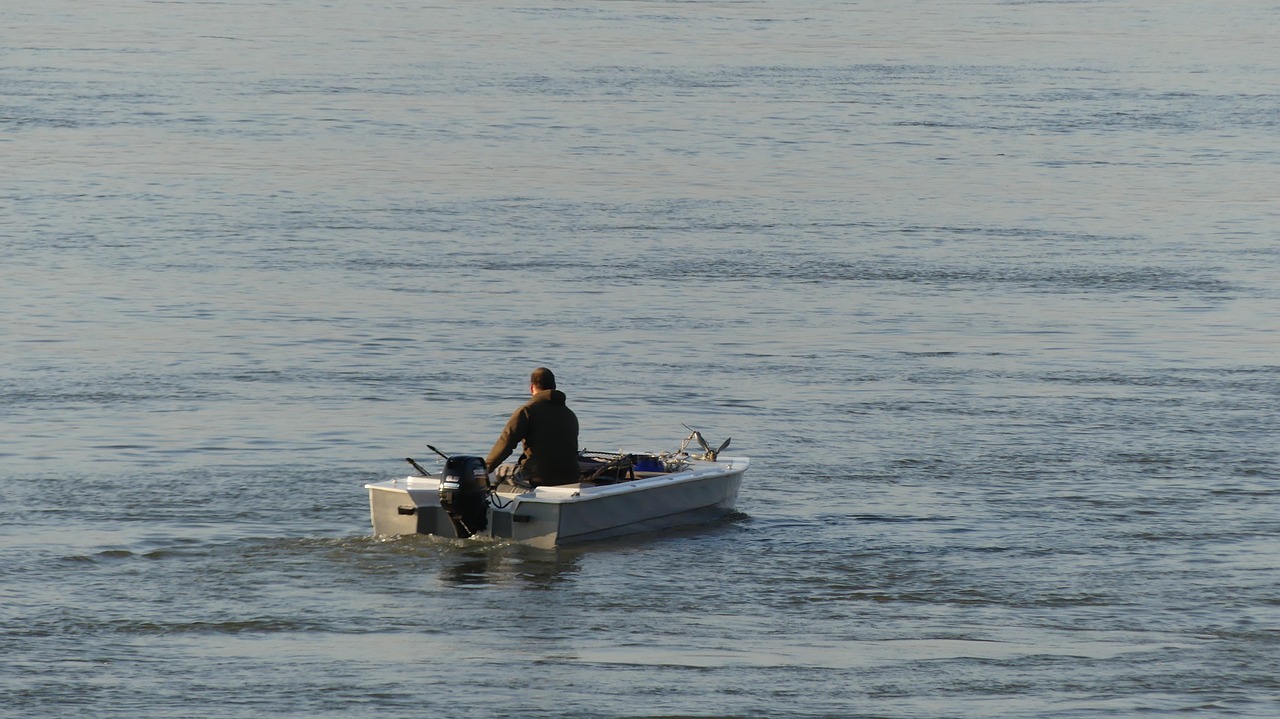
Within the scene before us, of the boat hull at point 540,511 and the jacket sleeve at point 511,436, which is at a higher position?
the jacket sleeve at point 511,436

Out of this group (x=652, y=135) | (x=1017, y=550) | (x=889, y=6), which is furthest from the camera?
(x=889, y=6)

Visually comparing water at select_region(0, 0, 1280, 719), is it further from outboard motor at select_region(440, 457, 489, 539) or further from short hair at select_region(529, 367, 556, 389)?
short hair at select_region(529, 367, 556, 389)

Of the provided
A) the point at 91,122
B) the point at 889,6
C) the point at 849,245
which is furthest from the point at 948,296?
the point at 889,6

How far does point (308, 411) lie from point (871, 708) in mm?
9865

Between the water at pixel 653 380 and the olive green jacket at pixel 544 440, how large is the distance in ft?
2.39

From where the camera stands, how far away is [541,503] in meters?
15.0

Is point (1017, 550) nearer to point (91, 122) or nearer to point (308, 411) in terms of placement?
point (308, 411)

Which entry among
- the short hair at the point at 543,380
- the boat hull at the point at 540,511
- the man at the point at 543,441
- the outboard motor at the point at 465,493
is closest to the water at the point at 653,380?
the boat hull at the point at 540,511

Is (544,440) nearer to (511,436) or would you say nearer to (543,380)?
(511,436)

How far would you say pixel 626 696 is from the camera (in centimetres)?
1173

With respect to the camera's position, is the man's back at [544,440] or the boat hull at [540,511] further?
the man's back at [544,440]

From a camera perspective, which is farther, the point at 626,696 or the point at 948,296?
the point at 948,296

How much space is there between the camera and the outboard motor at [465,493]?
14.7 meters

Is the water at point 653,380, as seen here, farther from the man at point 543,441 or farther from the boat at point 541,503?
the man at point 543,441
